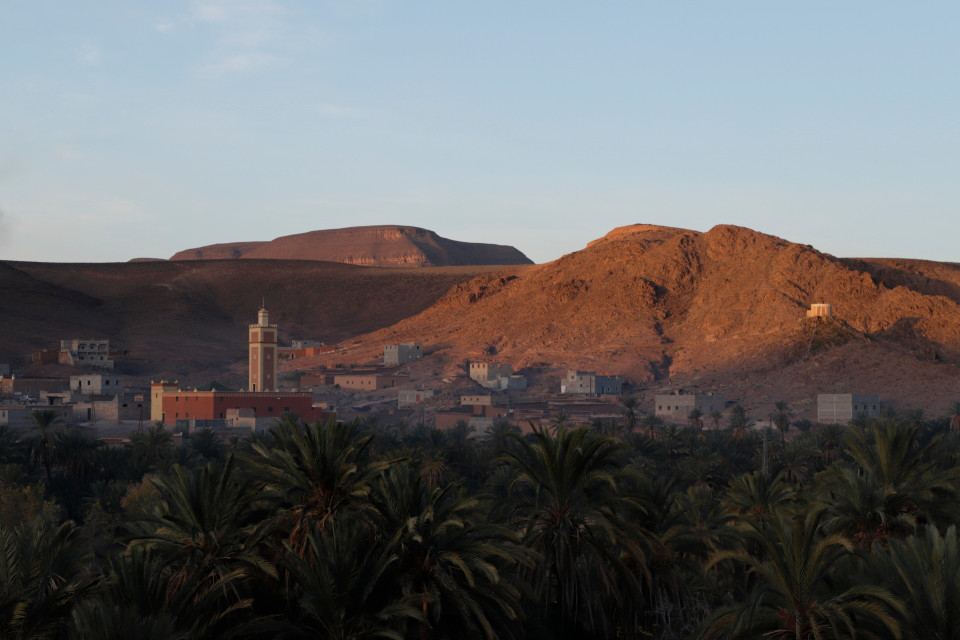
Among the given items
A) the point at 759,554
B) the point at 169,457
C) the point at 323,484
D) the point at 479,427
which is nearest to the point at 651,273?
the point at 479,427

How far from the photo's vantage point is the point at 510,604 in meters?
20.4

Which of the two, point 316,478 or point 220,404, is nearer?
point 316,478

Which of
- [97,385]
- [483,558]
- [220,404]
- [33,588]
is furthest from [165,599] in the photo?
[97,385]

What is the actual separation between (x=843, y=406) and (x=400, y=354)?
2512 inches

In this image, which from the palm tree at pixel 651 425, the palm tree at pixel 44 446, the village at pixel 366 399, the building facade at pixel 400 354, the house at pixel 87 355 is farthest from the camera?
the house at pixel 87 355

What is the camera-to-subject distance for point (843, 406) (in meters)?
110

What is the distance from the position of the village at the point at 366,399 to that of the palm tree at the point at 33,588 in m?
58.2

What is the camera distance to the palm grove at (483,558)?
59.9 ft

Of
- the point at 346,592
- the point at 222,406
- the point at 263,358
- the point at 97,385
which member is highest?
the point at 263,358

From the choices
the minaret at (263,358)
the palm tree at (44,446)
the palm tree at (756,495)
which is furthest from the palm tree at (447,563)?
the minaret at (263,358)

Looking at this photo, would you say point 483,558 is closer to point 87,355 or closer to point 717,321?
point 717,321

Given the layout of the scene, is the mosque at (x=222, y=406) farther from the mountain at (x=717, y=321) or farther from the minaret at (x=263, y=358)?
the mountain at (x=717, y=321)

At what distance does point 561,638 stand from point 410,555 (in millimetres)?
4777

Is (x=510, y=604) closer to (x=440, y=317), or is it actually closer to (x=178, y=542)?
(x=178, y=542)
